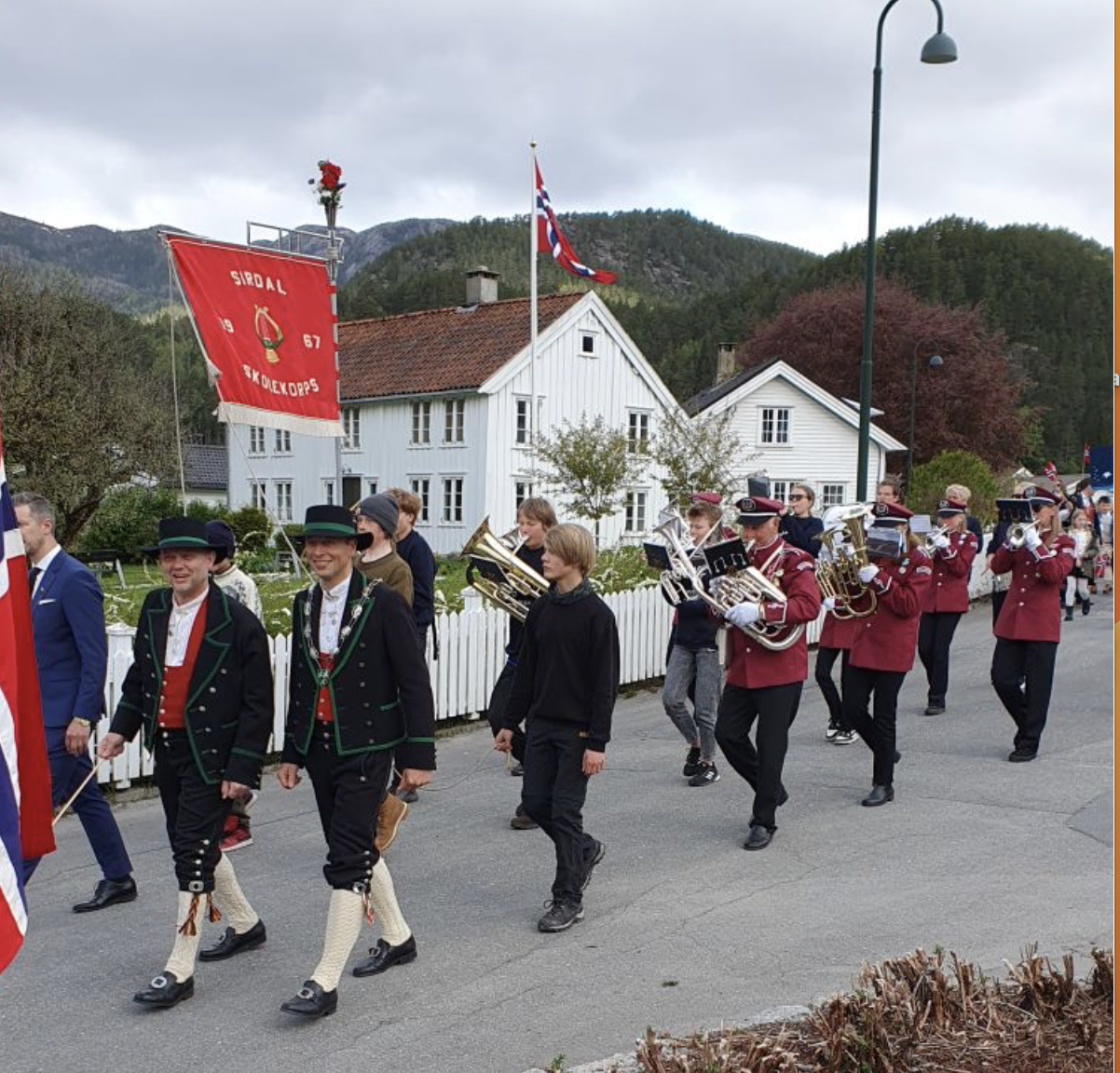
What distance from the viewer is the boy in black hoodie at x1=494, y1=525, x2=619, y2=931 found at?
19.8 feet

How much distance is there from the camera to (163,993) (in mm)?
5000

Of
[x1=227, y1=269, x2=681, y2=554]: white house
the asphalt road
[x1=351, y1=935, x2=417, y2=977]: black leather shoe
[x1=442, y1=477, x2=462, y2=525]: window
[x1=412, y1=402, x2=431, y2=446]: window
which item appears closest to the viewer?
the asphalt road

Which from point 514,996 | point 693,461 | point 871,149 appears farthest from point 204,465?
point 514,996

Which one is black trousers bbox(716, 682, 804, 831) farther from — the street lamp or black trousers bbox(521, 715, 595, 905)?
the street lamp

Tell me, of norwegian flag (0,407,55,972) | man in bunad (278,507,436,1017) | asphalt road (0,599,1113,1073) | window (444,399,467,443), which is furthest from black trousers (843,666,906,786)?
window (444,399,467,443)

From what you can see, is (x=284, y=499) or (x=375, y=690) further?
(x=284, y=499)

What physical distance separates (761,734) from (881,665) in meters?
1.37

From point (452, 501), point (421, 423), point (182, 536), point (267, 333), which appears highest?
point (267, 333)

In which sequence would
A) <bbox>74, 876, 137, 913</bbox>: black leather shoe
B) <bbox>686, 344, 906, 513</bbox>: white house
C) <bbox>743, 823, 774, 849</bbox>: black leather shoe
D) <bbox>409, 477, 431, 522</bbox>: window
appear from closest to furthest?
1. <bbox>74, 876, 137, 913</bbox>: black leather shoe
2. <bbox>743, 823, 774, 849</bbox>: black leather shoe
3. <bbox>409, 477, 431, 522</bbox>: window
4. <bbox>686, 344, 906, 513</bbox>: white house

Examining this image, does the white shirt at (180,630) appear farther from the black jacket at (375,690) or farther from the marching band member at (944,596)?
the marching band member at (944,596)

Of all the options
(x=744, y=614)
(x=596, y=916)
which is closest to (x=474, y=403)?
(x=744, y=614)

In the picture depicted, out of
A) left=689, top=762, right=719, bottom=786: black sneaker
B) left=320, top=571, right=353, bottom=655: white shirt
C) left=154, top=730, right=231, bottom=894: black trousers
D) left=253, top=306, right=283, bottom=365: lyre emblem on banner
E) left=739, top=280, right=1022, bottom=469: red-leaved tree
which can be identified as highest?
left=739, top=280, right=1022, bottom=469: red-leaved tree

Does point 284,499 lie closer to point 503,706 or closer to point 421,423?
point 421,423

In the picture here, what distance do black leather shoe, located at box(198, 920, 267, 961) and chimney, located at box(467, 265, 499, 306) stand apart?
37.5 metres
